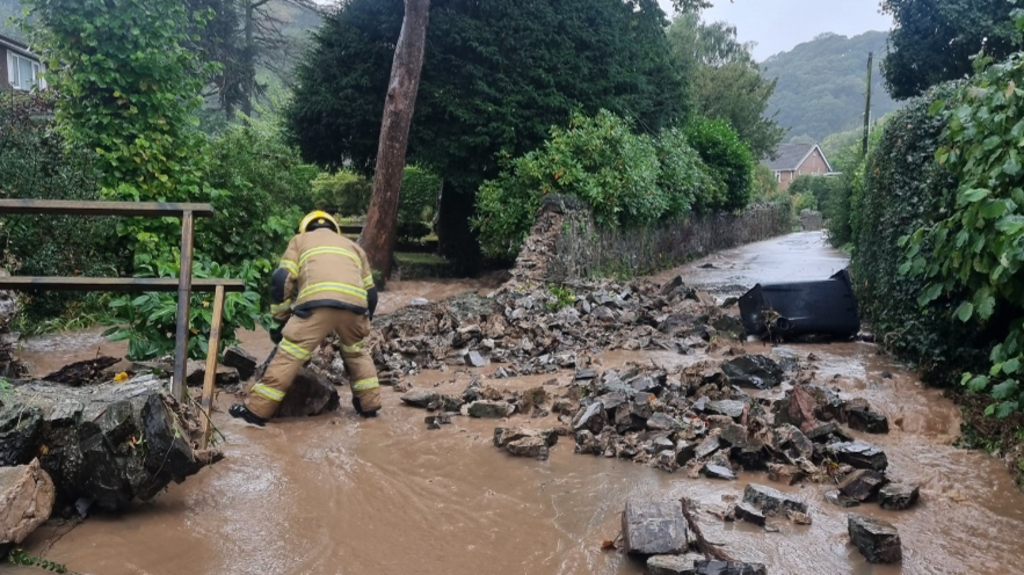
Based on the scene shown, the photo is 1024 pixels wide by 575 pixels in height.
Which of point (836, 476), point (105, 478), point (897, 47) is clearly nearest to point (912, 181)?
point (836, 476)

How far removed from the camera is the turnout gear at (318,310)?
595 centimetres

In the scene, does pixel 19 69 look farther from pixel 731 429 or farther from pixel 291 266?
pixel 731 429

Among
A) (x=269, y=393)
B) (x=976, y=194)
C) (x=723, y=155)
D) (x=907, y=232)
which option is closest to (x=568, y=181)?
(x=907, y=232)

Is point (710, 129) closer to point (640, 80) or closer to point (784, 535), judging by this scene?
point (640, 80)

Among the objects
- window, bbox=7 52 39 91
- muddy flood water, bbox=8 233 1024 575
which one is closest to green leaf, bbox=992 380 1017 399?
muddy flood water, bbox=8 233 1024 575

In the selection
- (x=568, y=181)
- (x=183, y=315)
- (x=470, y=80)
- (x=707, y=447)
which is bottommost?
(x=707, y=447)

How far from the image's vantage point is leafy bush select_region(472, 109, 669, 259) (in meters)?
14.5

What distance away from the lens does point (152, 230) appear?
10250 millimetres

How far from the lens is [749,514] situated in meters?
4.25

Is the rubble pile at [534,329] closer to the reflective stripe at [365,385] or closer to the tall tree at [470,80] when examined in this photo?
the reflective stripe at [365,385]

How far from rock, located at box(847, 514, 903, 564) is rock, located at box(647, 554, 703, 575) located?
895 millimetres

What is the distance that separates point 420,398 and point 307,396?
0.97 metres

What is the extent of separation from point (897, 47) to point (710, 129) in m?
5.48

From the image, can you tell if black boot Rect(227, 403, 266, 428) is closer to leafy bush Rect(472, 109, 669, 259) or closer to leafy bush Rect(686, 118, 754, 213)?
leafy bush Rect(472, 109, 669, 259)
